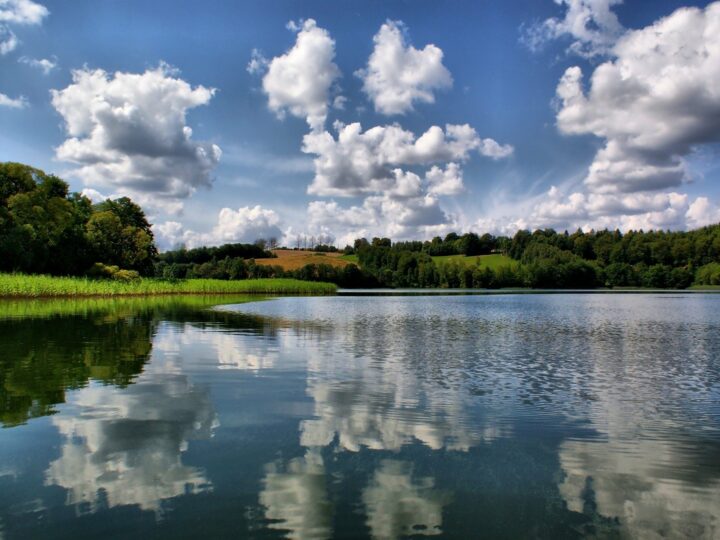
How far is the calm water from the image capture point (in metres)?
5.57

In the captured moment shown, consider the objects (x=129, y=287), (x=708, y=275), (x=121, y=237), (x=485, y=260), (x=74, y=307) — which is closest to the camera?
(x=74, y=307)

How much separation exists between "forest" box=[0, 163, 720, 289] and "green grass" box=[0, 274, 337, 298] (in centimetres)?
573

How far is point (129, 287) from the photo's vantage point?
6725 cm

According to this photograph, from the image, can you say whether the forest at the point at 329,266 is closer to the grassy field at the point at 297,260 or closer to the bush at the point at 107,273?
the bush at the point at 107,273

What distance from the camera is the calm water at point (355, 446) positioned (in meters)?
5.57

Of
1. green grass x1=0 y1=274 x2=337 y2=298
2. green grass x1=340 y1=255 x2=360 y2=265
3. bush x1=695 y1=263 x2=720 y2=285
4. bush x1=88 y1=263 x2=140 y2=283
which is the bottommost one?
green grass x1=0 y1=274 x2=337 y2=298

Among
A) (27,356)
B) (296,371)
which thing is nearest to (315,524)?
(296,371)

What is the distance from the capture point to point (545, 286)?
16800cm

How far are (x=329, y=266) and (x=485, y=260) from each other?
67.6 m

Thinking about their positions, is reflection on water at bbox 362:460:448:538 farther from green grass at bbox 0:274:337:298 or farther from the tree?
the tree

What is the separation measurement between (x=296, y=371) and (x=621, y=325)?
2297 cm

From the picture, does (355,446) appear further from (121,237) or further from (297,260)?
(297,260)

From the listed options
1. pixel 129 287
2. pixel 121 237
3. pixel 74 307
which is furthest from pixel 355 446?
pixel 121 237

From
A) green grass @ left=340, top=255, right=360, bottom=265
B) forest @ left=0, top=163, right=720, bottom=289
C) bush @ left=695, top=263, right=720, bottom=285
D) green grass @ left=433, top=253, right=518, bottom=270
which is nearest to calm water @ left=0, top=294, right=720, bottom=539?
forest @ left=0, top=163, right=720, bottom=289
